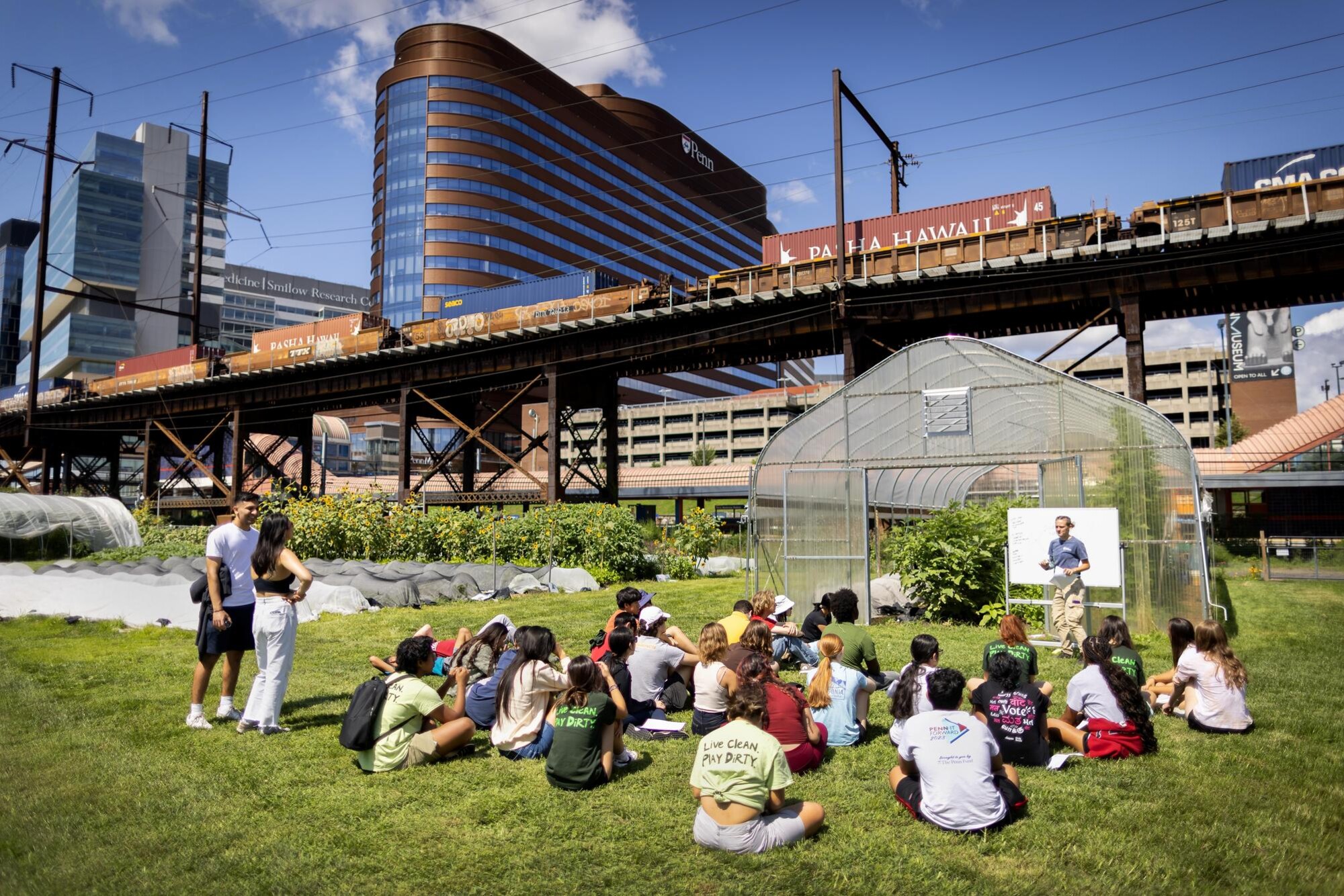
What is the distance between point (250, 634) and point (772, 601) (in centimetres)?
583

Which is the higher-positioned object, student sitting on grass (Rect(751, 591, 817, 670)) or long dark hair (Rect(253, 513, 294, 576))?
long dark hair (Rect(253, 513, 294, 576))

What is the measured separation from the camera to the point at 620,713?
6.60 m

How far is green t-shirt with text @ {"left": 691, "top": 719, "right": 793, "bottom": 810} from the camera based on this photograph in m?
5.13

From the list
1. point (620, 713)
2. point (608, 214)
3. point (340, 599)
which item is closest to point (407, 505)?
point (340, 599)

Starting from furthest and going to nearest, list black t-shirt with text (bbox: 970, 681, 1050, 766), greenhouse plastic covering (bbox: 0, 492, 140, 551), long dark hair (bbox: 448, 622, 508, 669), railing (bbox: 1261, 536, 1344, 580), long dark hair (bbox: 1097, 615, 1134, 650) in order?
railing (bbox: 1261, 536, 1344, 580), greenhouse plastic covering (bbox: 0, 492, 140, 551), long dark hair (bbox: 448, 622, 508, 669), long dark hair (bbox: 1097, 615, 1134, 650), black t-shirt with text (bbox: 970, 681, 1050, 766)

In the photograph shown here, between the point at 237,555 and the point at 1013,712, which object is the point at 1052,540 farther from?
the point at 237,555

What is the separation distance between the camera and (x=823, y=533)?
16.8m

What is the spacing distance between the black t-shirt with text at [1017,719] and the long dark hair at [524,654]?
366 centimetres

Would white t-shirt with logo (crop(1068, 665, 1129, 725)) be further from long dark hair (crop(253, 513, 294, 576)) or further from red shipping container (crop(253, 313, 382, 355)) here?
red shipping container (crop(253, 313, 382, 355))

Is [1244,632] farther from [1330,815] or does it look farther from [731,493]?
[731,493]

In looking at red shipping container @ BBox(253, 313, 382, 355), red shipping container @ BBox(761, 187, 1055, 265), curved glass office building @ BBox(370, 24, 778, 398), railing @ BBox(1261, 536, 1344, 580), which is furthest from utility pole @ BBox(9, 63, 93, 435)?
railing @ BBox(1261, 536, 1344, 580)

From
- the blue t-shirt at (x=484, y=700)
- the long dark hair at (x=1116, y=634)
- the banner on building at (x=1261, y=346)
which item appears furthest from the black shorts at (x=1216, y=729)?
the banner on building at (x=1261, y=346)

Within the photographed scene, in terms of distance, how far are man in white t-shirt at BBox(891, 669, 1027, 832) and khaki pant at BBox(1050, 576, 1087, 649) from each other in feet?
26.6

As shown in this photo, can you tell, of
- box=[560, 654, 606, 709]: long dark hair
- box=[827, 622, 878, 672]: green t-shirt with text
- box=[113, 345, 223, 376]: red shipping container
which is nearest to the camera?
box=[560, 654, 606, 709]: long dark hair
